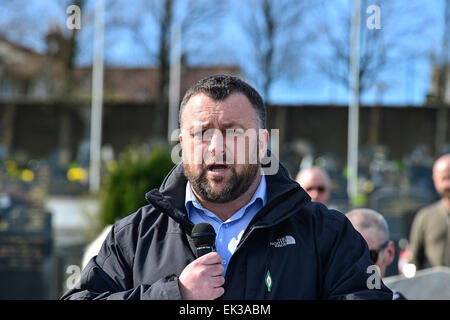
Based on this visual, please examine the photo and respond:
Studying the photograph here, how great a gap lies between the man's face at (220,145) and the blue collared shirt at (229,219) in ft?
0.28

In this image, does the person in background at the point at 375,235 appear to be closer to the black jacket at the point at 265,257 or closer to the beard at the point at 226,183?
the black jacket at the point at 265,257

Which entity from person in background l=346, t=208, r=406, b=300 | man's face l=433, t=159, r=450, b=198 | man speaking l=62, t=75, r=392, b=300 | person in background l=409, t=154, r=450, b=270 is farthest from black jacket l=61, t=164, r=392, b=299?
person in background l=409, t=154, r=450, b=270

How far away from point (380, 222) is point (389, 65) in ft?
52.3

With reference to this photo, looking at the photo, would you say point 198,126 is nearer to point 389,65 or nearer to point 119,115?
point 389,65

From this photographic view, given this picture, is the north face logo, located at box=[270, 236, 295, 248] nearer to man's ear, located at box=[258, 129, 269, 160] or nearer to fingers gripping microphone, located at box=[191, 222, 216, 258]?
fingers gripping microphone, located at box=[191, 222, 216, 258]

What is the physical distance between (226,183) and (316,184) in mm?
2643

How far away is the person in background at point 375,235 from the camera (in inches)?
118

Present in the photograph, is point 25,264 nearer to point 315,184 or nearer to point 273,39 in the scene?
point 315,184

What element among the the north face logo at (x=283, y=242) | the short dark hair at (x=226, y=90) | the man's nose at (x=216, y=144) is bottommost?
the the north face logo at (x=283, y=242)

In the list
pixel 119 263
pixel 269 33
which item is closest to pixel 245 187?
pixel 119 263

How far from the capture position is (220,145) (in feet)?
6.29

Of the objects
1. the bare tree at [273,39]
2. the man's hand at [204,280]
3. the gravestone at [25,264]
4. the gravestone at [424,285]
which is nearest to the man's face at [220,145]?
the man's hand at [204,280]

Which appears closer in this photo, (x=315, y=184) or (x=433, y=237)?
(x=315, y=184)

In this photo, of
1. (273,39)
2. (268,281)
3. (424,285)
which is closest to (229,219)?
(268,281)
